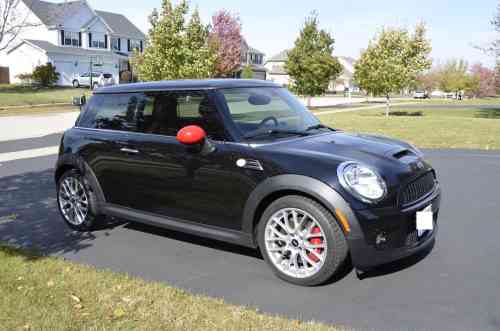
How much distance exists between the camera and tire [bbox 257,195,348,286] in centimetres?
391

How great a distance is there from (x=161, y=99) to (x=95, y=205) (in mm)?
1578

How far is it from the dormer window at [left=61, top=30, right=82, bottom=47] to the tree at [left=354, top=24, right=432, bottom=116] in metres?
40.1

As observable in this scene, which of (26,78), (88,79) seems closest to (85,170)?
(88,79)

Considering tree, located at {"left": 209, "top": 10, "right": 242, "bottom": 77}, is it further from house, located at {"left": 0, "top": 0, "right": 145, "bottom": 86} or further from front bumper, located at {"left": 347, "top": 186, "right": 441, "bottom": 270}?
front bumper, located at {"left": 347, "top": 186, "right": 441, "bottom": 270}

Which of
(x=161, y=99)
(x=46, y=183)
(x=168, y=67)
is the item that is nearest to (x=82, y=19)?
(x=168, y=67)

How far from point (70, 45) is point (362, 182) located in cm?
6022

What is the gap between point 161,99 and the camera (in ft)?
16.4

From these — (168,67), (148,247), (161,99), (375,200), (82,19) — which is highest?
(82,19)

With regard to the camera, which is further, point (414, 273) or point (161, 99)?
point (161, 99)

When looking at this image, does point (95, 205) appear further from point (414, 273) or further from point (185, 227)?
point (414, 273)

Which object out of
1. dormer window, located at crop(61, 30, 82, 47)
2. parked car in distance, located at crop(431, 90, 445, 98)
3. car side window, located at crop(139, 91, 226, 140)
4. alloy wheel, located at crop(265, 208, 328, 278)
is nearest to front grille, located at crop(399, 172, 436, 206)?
alloy wheel, located at crop(265, 208, 328, 278)

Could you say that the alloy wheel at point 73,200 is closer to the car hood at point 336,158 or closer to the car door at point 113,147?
the car door at point 113,147

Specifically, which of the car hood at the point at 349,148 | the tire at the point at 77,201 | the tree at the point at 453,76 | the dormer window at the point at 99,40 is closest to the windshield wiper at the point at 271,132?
the car hood at the point at 349,148

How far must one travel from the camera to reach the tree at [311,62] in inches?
1332
